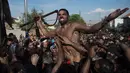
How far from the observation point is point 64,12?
17.0 feet

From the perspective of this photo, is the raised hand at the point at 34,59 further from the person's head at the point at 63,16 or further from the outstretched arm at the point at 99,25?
the outstretched arm at the point at 99,25

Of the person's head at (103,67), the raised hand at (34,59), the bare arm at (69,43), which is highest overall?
the bare arm at (69,43)

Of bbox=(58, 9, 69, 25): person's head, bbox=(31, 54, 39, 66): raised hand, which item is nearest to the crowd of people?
bbox=(58, 9, 69, 25): person's head

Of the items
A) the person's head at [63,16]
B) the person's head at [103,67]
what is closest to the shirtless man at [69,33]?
the person's head at [63,16]

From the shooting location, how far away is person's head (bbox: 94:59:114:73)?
16.8ft

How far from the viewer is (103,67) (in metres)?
5.11

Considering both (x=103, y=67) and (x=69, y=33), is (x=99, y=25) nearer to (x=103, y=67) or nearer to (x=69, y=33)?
(x=69, y=33)

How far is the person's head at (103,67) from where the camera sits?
5.11 m

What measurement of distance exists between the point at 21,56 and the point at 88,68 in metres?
2.75

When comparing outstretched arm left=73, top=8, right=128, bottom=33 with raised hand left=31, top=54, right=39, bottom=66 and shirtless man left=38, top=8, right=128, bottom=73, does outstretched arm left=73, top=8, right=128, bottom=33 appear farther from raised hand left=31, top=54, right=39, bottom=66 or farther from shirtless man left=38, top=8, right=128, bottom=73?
raised hand left=31, top=54, right=39, bottom=66

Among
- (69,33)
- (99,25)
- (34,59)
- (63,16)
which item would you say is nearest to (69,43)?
(69,33)

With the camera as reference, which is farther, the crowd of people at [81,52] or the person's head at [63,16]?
the person's head at [63,16]

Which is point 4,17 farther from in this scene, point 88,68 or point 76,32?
point 88,68

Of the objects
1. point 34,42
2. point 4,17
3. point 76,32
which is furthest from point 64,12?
point 34,42
